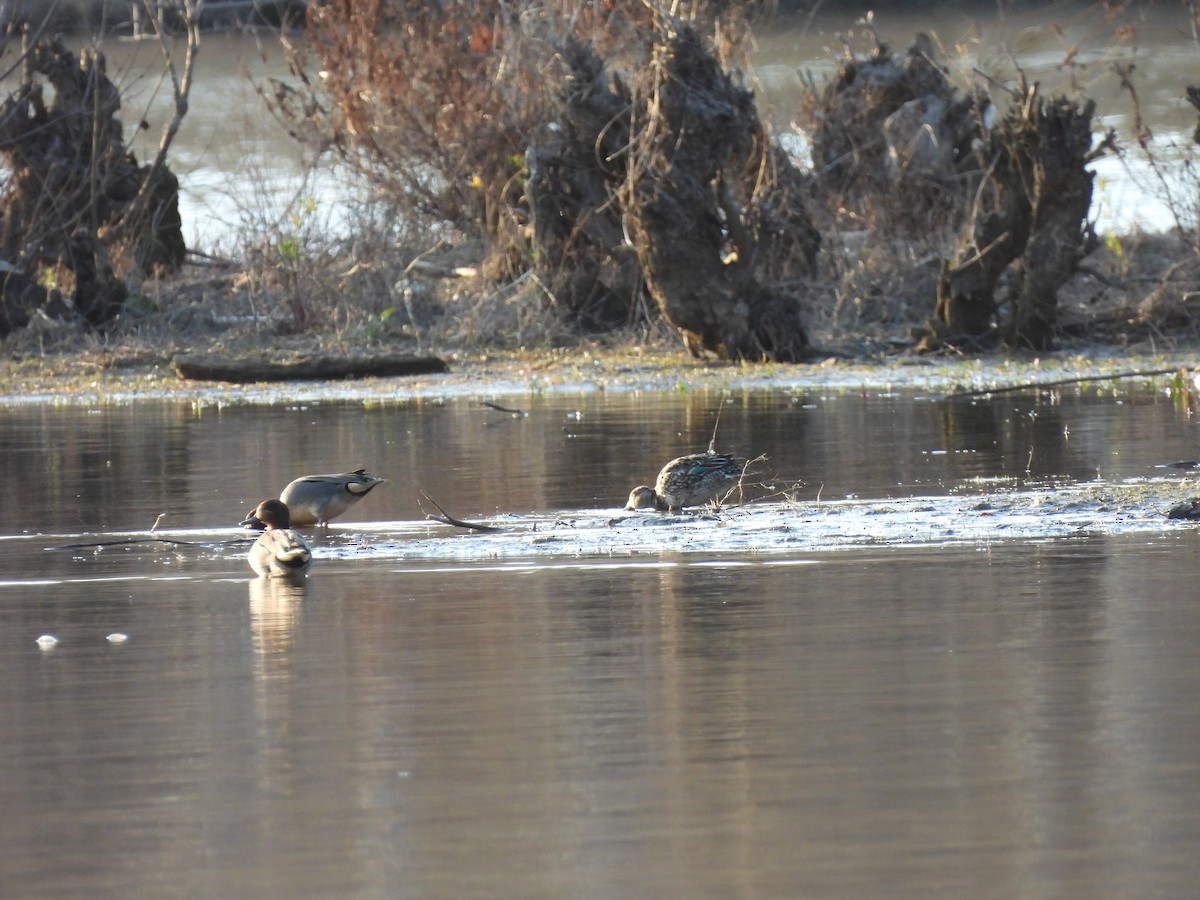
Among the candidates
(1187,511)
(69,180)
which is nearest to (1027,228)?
(69,180)

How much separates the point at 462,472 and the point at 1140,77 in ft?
104

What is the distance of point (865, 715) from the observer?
612 centimetres

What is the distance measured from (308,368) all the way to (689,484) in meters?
11.5

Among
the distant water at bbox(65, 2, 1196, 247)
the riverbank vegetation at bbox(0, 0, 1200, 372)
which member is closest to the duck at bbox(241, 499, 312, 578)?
the riverbank vegetation at bbox(0, 0, 1200, 372)

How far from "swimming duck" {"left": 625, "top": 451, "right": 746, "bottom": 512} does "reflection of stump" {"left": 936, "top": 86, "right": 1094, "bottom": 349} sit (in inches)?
410

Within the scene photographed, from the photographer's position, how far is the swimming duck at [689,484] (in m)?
10.7

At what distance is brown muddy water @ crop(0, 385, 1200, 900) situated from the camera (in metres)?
4.84

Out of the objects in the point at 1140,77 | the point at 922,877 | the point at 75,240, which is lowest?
the point at 922,877

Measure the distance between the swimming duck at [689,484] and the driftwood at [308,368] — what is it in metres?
11.2

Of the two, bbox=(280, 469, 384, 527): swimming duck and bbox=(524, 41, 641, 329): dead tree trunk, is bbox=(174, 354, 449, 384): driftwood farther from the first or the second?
bbox=(280, 469, 384, 527): swimming duck

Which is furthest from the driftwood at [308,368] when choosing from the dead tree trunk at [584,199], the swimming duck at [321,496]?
the swimming duck at [321,496]

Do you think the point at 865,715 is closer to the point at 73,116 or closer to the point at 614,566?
the point at 614,566

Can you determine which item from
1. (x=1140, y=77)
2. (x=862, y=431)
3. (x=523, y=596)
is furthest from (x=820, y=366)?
(x=1140, y=77)

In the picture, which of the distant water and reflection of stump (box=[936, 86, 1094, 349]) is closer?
reflection of stump (box=[936, 86, 1094, 349])
